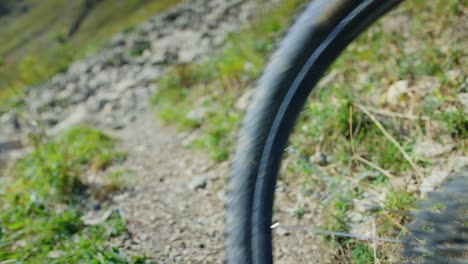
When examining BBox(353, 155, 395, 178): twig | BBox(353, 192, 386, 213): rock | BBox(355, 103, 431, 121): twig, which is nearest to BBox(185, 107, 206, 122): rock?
BBox(355, 103, 431, 121): twig

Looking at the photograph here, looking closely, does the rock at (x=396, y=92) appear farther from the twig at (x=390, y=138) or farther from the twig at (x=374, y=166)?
the twig at (x=374, y=166)

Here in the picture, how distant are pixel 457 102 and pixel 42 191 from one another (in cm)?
261

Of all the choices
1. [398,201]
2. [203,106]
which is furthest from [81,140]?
[398,201]

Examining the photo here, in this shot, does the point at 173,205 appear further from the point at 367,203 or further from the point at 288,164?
the point at 367,203

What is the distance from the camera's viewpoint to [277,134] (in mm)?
891

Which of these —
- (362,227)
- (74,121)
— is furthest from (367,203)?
(74,121)

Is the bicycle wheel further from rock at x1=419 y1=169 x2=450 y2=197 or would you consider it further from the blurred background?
rock at x1=419 y1=169 x2=450 y2=197

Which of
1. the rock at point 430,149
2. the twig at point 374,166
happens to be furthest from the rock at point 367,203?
the rock at point 430,149

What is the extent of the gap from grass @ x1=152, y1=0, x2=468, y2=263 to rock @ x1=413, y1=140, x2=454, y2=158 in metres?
0.02

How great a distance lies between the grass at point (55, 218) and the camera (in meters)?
1.88

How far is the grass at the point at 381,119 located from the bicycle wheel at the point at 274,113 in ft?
1.75

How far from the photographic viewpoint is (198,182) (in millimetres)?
2570

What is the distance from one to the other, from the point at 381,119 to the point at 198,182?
1.22 metres

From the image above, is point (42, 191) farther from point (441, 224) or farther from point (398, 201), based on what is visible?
point (441, 224)
